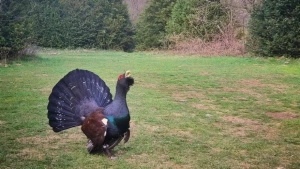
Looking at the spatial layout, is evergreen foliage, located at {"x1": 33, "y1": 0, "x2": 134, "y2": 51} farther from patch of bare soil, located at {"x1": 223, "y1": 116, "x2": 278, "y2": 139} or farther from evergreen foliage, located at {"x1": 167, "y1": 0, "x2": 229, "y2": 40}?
patch of bare soil, located at {"x1": 223, "y1": 116, "x2": 278, "y2": 139}

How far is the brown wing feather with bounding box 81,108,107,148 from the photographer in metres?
4.12

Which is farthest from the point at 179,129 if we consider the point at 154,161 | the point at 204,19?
the point at 204,19

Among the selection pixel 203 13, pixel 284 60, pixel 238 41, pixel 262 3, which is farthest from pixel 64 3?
pixel 284 60

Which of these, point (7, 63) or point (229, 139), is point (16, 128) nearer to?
point (229, 139)

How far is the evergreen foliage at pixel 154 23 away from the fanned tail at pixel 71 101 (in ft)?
95.9

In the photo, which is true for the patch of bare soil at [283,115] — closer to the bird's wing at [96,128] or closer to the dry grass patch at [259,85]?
the dry grass patch at [259,85]

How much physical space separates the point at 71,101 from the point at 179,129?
194cm

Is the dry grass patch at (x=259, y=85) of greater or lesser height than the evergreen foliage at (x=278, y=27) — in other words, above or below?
below

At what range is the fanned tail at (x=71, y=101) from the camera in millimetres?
4406

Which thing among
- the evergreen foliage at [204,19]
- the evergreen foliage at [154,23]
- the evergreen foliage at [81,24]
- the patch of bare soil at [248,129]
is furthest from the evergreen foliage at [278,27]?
the evergreen foliage at [81,24]

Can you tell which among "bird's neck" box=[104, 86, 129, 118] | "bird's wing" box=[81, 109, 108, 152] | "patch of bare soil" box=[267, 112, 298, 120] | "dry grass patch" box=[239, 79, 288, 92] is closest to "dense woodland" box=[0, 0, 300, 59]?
"dry grass patch" box=[239, 79, 288, 92]

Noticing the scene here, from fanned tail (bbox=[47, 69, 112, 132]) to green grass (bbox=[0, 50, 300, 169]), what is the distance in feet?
1.30

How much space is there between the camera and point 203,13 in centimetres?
2544

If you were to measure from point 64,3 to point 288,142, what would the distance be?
29714 mm
